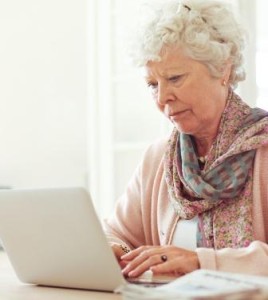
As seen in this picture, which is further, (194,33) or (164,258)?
(194,33)

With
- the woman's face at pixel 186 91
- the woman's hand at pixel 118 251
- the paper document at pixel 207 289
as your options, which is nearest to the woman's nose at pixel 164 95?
the woman's face at pixel 186 91

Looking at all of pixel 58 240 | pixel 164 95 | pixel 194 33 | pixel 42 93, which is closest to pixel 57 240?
pixel 58 240

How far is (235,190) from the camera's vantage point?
1.68 meters

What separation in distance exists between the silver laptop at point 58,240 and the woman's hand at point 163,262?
0.03 metres

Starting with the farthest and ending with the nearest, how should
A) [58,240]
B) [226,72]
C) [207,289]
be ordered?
[226,72] → [58,240] → [207,289]

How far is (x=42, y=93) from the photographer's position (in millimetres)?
3432

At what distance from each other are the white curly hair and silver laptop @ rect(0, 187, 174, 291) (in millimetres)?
609

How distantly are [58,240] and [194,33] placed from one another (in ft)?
2.35

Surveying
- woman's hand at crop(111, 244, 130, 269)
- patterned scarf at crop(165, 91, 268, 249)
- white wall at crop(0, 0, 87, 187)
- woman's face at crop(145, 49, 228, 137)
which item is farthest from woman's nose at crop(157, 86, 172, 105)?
white wall at crop(0, 0, 87, 187)

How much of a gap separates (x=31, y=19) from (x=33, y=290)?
91.7 inches

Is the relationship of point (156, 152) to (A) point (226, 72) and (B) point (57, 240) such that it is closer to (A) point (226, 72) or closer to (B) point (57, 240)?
(A) point (226, 72)

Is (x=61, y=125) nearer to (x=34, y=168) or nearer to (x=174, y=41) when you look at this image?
(x=34, y=168)

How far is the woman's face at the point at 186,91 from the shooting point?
1736 millimetres

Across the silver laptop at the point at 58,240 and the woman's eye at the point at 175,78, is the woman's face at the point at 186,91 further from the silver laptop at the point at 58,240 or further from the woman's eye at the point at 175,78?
the silver laptop at the point at 58,240
